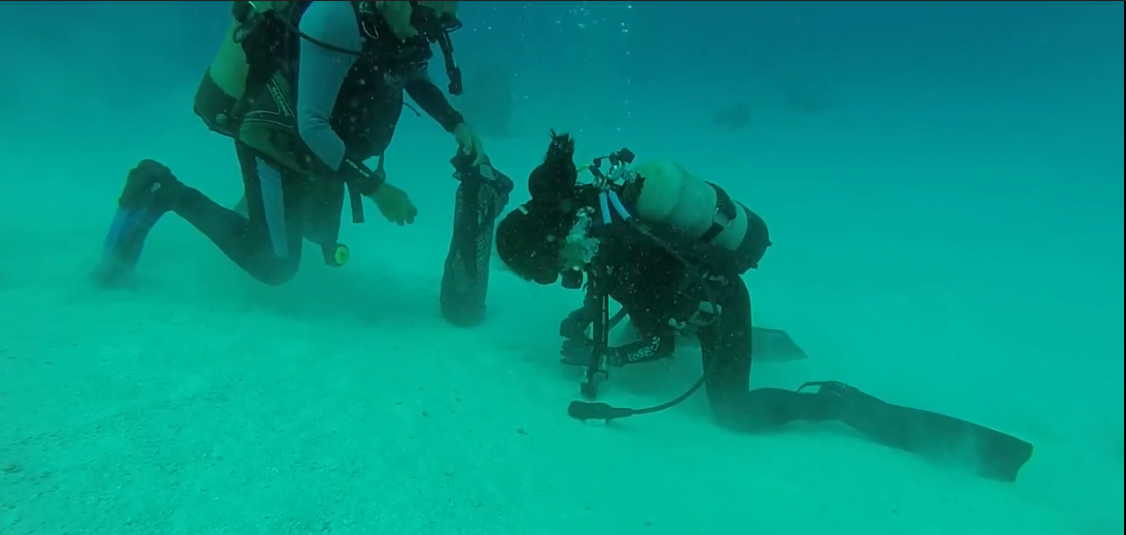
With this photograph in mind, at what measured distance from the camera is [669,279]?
134 inches

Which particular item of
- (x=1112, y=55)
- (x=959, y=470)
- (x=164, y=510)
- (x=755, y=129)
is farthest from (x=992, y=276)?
(x=1112, y=55)

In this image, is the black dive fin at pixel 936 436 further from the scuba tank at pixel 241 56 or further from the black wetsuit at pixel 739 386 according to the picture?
the scuba tank at pixel 241 56

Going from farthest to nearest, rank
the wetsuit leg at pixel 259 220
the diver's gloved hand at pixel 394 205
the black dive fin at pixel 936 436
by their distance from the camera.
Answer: the wetsuit leg at pixel 259 220 < the diver's gloved hand at pixel 394 205 < the black dive fin at pixel 936 436

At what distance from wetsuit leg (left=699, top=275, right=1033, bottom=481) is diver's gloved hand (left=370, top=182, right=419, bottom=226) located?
1.90 meters

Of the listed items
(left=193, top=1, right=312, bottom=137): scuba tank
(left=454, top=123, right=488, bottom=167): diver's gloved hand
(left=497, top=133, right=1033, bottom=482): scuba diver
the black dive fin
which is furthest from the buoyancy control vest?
the black dive fin

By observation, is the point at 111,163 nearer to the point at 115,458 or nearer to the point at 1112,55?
the point at 115,458

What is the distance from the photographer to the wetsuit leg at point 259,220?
409cm

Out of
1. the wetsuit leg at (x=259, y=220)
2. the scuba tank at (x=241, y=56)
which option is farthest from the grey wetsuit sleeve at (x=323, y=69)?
the wetsuit leg at (x=259, y=220)

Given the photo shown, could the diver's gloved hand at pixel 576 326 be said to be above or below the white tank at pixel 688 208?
below

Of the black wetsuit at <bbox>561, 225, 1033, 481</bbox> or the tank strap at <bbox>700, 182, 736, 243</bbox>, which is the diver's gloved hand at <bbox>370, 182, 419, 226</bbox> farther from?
the tank strap at <bbox>700, 182, 736, 243</bbox>

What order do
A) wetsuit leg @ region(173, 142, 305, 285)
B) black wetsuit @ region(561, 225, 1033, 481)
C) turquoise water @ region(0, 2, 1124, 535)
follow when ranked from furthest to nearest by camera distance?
wetsuit leg @ region(173, 142, 305, 285)
black wetsuit @ region(561, 225, 1033, 481)
turquoise water @ region(0, 2, 1124, 535)

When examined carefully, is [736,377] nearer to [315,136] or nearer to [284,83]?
[315,136]

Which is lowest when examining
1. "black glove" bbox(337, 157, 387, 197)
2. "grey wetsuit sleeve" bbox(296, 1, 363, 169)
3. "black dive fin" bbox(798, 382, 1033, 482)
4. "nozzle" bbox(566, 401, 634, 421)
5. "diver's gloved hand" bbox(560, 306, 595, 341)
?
"nozzle" bbox(566, 401, 634, 421)

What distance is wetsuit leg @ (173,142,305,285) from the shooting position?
4.09 metres
